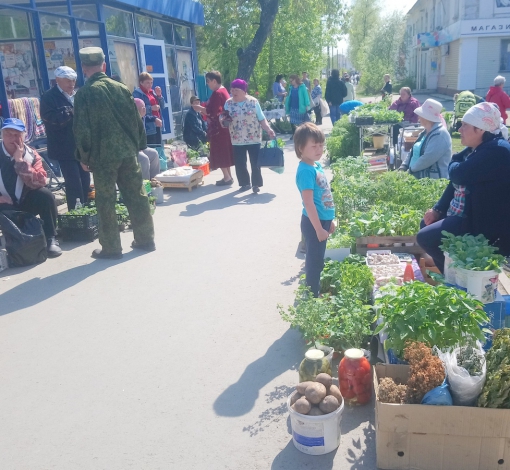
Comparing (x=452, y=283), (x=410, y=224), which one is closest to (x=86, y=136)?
(x=410, y=224)

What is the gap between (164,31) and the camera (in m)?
14.8

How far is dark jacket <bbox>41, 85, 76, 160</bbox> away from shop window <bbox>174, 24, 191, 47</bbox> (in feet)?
31.0

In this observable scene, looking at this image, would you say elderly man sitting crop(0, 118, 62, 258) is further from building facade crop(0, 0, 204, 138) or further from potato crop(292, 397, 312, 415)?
potato crop(292, 397, 312, 415)

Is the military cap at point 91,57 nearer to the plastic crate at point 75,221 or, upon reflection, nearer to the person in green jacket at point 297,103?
the plastic crate at point 75,221

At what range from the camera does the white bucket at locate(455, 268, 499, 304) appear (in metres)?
3.54

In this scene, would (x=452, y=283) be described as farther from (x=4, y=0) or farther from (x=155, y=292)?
(x=4, y=0)

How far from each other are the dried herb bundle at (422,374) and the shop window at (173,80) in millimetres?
13223

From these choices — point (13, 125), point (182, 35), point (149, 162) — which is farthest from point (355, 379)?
point (182, 35)

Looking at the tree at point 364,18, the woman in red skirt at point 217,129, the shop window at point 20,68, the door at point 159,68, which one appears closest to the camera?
the woman in red skirt at point 217,129

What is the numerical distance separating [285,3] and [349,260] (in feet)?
73.3

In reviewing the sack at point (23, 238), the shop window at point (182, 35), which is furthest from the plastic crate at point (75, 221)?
the shop window at point (182, 35)

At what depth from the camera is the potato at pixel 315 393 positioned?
2961 millimetres

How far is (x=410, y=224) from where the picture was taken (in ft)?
16.8

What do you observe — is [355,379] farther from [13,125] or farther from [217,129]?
[217,129]
